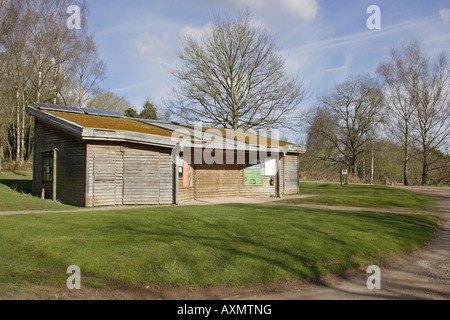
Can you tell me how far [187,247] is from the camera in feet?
23.1

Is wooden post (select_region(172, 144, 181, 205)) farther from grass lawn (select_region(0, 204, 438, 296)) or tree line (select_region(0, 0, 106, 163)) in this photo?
tree line (select_region(0, 0, 106, 163))

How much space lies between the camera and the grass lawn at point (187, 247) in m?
5.77

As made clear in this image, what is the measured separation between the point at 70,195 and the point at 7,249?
25.7ft

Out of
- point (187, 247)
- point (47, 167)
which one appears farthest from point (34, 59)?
point (187, 247)

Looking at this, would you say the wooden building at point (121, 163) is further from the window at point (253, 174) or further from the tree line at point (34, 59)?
the tree line at point (34, 59)

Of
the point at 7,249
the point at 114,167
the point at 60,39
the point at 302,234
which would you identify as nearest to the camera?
the point at 7,249

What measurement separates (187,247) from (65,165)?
32.6ft

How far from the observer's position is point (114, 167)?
13797 millimetres

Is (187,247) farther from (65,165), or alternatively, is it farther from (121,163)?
(65,165)

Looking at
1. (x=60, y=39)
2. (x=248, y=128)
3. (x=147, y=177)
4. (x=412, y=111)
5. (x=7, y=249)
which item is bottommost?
(x=7, y=249)

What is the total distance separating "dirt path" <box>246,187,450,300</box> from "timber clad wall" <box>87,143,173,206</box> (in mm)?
9789

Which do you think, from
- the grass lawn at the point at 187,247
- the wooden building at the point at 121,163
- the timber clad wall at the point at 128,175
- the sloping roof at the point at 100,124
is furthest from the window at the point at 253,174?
the grass lawn at the point at 187,247
